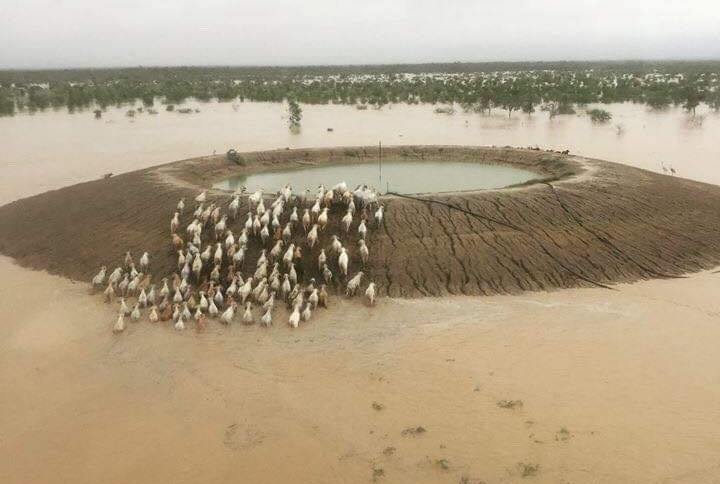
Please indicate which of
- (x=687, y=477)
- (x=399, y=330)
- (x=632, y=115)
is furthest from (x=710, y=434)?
(x=632, y=115)

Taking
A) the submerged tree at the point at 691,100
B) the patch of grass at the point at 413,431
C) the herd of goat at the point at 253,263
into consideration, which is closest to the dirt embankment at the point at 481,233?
the herd of goat at the point at 253,263

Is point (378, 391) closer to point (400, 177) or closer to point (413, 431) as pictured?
point (413, 431)

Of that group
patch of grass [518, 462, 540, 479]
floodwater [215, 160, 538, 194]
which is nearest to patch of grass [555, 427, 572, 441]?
patch of grass [518, 462, 540, 479]

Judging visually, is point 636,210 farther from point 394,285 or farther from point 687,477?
point 687,477

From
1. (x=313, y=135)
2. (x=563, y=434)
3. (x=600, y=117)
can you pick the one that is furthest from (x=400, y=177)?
(x=600, y=117)

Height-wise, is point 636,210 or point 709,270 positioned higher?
point 636,210

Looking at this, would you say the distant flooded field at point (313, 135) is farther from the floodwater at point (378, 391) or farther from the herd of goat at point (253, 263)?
the floodwater at point (378, 391)

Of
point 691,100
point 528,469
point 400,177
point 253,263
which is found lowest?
point 528,469

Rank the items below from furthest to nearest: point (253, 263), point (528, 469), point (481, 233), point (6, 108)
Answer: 1. point (6, 108)
2. point (481, 233)
3. point (253, 263)
4. point (528, 469)
